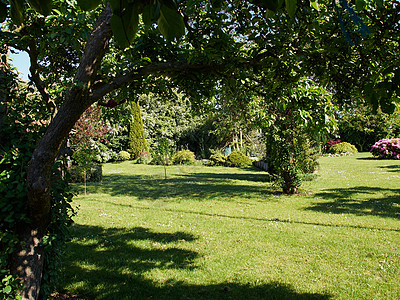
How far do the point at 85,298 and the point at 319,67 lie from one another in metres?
3.60

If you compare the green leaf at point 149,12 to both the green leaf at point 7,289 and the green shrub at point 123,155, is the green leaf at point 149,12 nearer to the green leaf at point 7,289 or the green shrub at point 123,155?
the green leaf at point 7,289

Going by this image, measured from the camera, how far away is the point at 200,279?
12.4 ft

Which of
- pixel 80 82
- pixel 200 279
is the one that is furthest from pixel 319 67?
pixel 200 279

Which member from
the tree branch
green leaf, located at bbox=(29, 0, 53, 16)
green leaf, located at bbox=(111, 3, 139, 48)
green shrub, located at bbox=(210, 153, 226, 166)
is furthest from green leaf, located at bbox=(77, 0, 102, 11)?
green shrub, located at bbox=(210, 153, 226, 166)

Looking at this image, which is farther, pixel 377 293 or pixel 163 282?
pixel 163 282

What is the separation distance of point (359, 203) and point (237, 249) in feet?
16.0

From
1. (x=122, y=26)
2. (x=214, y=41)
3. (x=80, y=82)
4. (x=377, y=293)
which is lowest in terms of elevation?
(x=377, y=293)

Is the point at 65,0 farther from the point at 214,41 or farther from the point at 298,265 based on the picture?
the point at 298,265

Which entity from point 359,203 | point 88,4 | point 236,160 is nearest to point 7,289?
point 88,4

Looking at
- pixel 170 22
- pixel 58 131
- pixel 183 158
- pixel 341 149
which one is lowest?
pixel 183 158

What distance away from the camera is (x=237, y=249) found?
189 inches

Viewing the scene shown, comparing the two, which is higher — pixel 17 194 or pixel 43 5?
pixel 43 5

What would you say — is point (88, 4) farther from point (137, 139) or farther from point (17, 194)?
point (137, 139)

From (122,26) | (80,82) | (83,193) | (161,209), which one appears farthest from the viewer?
(83,193)
